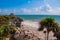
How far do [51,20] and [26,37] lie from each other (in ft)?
16.7

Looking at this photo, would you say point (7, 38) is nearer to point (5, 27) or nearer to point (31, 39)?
point (5, 27)

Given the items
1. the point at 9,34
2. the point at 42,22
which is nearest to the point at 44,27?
the point at 42,22

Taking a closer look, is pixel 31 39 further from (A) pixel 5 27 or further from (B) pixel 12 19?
(B) pixel 12 19

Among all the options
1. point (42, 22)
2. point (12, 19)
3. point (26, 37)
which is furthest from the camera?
point (12, 19)

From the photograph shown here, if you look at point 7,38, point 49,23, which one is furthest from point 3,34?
point 49,23

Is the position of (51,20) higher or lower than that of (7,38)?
higher

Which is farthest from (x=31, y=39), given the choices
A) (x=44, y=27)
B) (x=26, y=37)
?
(x=44, y=27)

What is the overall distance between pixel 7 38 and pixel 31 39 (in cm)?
470

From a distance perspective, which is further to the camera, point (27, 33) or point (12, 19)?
point (12, 19)

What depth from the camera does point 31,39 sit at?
94.1ft

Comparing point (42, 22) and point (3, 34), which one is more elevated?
point (42, 22)

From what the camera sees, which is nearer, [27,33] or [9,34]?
[27,33]

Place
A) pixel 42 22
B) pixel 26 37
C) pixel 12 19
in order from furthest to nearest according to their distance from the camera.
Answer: pixel 12 19, pixel 42 22, pixel 26 37

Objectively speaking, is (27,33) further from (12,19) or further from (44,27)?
(12,19)
